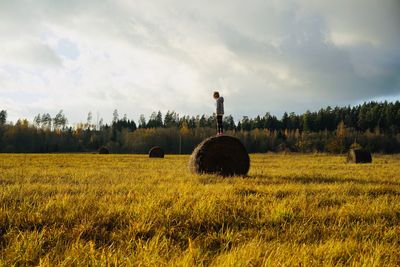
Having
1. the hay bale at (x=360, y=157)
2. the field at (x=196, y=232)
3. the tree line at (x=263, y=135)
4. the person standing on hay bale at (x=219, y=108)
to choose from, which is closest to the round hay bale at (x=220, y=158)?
the person standing on hay bale at (x=219, y=108)

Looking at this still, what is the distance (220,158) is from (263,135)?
112 meters

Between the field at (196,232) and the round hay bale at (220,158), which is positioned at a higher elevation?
the round hay bale at (220,158)

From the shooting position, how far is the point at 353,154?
29.9 meters

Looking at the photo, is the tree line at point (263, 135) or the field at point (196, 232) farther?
the tree line at point (263, 135)

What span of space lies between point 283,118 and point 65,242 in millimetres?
155988

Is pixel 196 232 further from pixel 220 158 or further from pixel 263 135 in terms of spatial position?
pixel 263 135

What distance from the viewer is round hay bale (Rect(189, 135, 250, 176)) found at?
12734 mm

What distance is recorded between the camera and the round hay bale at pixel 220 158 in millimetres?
12734

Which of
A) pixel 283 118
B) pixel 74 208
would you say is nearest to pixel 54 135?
pixel 283 118

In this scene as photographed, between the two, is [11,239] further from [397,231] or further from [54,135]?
[54,135]

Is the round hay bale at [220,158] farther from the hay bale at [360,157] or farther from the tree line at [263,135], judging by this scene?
the tree line at [263,135]

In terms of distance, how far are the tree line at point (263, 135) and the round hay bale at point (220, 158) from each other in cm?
7777

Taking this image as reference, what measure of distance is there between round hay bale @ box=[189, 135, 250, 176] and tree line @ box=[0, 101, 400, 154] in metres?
77.8

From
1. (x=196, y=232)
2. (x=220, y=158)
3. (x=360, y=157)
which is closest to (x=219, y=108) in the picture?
(x=220, y=158)
